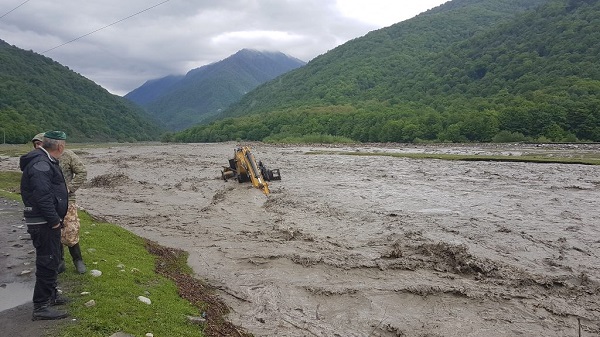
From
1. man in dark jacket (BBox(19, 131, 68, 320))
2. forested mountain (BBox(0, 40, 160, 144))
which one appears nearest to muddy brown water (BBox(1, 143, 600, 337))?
man in dark jacket (BBox(19, 131, 68, 320))

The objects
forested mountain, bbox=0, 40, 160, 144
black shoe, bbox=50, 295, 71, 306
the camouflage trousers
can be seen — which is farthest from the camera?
forested mountain, bbox=0, 40, 160, 144

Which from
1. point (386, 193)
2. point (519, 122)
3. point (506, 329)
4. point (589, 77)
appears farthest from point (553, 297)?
point (589, 77)

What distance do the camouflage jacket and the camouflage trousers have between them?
0.91 ft

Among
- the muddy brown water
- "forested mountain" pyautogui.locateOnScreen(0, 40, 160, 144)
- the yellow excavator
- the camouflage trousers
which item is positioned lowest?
the muddy brown water

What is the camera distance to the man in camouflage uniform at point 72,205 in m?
7.68

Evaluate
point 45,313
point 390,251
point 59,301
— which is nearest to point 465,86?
point 390,251

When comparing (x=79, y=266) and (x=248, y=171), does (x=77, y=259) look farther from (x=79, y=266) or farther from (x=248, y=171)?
(x=248, y=171)

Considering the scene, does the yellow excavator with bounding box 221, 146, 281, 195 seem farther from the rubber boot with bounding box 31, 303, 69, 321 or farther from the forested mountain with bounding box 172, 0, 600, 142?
the forested mountain with bounding box 172, 0, 600, 142

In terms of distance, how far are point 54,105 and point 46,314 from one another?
161 metres

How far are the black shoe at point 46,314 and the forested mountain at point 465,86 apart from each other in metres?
76.0

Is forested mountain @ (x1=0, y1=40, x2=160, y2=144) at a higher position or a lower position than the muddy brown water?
higher

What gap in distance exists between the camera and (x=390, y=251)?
1272cm

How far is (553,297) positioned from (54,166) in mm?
10142

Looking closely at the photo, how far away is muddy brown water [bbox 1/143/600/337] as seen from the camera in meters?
8.27
